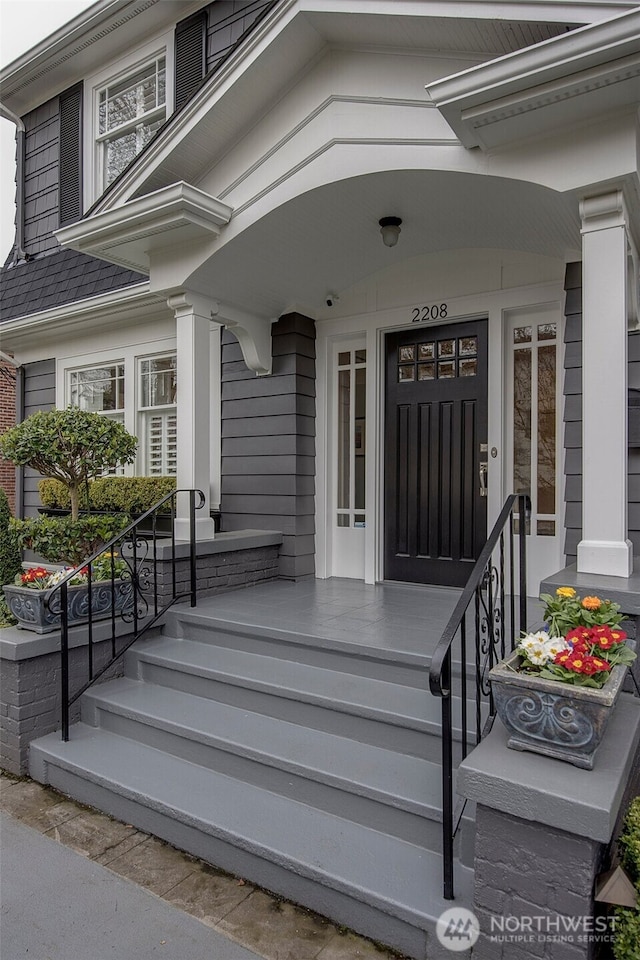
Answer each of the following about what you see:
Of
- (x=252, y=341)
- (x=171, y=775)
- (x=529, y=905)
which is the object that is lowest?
(x=171, y=775)

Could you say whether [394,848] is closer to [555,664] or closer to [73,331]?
[555,664]

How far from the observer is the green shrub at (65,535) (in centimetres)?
375

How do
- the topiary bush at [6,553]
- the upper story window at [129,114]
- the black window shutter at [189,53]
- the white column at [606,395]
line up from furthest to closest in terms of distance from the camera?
the upper story window at [129,114] < the black window shutter at [189,53] < the topiary bush at [6,553] < the white column at [606,395]

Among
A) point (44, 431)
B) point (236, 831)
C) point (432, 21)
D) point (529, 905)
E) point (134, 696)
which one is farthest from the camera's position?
point (44, 431)

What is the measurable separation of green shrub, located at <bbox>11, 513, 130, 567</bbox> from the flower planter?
432 millimetres

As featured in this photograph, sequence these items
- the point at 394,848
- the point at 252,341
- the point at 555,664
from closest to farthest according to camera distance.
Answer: the point at 555,664 → the point at 394,848 → the point at 252,341

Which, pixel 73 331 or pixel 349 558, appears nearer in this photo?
pixel 349 558

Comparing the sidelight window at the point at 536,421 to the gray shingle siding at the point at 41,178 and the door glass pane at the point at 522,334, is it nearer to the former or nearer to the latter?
the door glass pane at the point at 522,334

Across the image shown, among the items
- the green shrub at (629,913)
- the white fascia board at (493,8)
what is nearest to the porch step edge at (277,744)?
the green shrub at (629,913)

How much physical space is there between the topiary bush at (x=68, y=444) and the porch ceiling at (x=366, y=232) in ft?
3.83

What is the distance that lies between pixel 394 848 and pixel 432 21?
3475mm

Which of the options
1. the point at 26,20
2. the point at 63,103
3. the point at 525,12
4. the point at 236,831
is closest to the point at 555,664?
the point at 236,831

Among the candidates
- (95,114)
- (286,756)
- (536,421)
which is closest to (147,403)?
(95,114)

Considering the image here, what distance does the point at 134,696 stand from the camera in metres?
3.16
